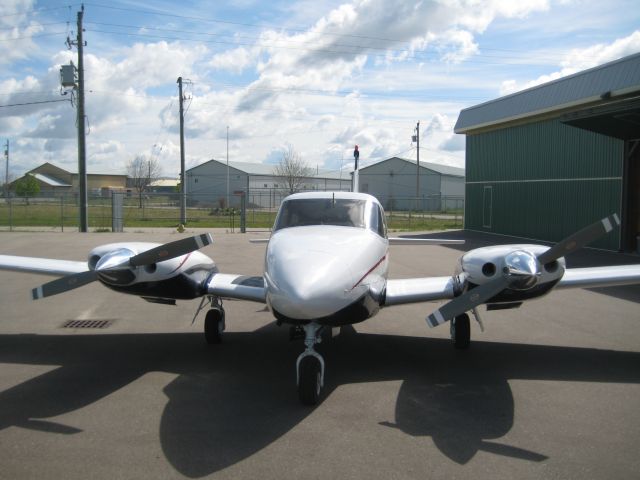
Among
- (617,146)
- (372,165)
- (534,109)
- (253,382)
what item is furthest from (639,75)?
(372,165)

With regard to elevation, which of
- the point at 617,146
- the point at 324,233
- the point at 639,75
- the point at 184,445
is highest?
the point at 639,75

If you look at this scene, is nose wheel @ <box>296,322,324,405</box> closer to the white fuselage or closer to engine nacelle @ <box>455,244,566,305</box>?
the white fuselage

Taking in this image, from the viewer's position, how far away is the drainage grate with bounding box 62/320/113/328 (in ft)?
31.2

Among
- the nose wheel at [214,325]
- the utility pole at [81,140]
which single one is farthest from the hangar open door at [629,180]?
the utility pole at [81,140]

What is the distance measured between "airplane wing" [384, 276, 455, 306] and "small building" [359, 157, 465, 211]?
5681cm

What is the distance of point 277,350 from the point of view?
26.3 ft

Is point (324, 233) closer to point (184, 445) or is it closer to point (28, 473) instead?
point (184, 445)

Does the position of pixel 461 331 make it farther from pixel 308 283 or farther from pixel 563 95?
pixel 563 95

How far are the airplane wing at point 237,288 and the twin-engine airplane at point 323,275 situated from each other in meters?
0.02

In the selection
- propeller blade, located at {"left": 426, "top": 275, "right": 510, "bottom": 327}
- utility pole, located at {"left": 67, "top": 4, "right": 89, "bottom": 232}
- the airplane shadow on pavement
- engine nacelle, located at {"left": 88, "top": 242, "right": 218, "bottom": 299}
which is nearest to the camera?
the airplane shadow on pavement

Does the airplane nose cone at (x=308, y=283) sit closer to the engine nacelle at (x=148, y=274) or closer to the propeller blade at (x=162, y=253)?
the propeller blade at (x=162, y=253)

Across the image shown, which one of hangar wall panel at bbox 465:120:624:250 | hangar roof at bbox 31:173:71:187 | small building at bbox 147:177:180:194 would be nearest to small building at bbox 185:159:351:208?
small building at bbox 147:177:180:194

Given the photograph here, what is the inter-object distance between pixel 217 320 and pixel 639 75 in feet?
54.8

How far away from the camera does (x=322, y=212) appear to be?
305 inches
